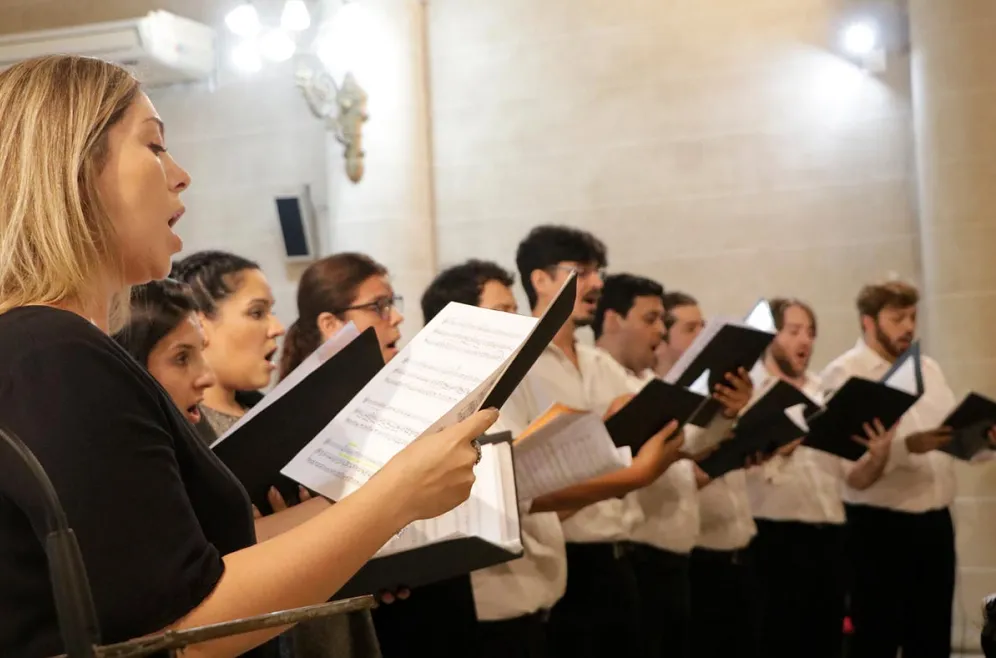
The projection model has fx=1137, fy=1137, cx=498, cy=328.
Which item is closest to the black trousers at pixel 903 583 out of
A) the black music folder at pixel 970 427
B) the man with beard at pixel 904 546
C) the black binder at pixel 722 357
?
the man with beard at pixel 904 546

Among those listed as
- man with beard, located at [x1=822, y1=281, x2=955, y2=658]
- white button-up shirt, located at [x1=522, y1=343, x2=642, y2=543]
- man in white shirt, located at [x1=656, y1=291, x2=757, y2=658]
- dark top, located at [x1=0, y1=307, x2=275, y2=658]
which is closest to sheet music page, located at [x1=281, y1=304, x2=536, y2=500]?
dark top, located at [x1=0, y1=307, x2=275, y2=658]

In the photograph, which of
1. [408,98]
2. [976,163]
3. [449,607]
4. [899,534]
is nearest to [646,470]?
[449,607]

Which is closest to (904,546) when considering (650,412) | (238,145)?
(650,412)

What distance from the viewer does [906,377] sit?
14.3 ft

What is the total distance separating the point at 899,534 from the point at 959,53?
2533mm

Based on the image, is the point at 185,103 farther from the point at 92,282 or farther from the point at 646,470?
the point at 92,282

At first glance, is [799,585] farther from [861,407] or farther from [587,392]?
[587,392]

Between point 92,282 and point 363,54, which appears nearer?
point 92,282

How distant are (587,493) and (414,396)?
1.69 meters

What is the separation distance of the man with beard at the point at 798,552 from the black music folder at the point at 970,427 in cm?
34

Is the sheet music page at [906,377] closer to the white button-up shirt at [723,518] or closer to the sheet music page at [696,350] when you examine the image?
the white button-up shirt at [723,518]

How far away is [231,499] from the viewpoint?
3.85 feet

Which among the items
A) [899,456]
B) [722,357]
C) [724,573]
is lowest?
[724,573]

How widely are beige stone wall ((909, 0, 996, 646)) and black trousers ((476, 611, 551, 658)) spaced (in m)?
3.37
